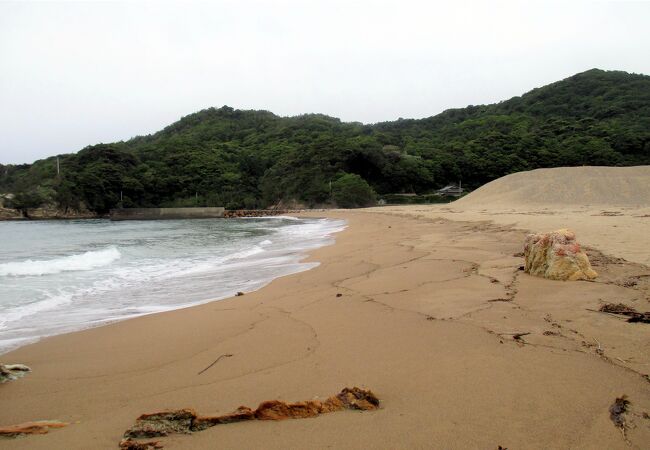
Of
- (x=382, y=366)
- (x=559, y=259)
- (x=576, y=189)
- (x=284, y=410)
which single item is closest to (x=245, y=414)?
(x=284, y=410)

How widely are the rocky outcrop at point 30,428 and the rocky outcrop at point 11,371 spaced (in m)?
1.08

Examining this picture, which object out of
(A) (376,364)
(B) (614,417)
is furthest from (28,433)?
(B) (614,417)

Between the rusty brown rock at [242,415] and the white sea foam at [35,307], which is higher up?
the rusty brown rock at [242,415]

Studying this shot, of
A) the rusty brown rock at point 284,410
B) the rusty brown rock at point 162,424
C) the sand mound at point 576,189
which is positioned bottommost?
the rusty brown rock at point 162,424

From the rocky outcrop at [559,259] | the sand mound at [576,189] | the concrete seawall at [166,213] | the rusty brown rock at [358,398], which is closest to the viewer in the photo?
the rusty brown rock at [358,398]

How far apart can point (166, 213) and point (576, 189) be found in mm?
52003

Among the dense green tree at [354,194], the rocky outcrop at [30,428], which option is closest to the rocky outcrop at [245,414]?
the rocky outcrop at [30,428]

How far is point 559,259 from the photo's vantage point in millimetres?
4418

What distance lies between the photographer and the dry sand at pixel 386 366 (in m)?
1.83

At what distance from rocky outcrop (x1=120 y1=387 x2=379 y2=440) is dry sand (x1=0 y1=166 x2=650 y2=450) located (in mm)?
58

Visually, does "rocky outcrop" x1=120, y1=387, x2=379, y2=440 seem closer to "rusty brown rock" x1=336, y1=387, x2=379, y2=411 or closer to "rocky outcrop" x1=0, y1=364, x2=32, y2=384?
"rusty brown rock" x1=336, y1=387, x2=379, y2=411

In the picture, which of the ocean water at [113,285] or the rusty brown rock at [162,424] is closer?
the rusty brown rock at [162,424]

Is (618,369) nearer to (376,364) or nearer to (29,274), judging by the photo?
(376,364)

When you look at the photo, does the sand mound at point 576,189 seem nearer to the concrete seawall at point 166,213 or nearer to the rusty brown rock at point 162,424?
the rusty brown rock at point 162,424
